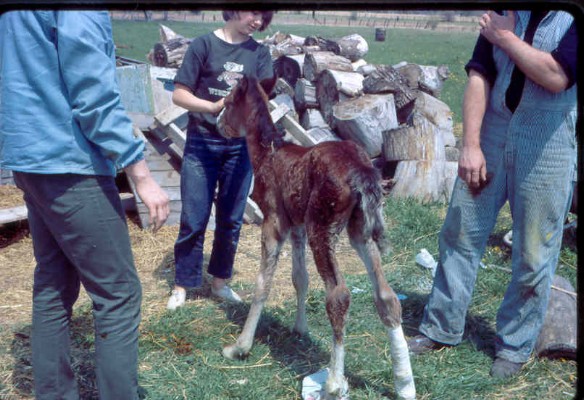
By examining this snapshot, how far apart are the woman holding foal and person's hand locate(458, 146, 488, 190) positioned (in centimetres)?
176

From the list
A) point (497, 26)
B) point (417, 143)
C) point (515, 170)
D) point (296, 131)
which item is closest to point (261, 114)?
point (497, 26)

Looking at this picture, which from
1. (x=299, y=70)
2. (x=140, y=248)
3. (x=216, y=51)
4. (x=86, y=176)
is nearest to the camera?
(x=86, y=176)

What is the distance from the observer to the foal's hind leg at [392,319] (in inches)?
136

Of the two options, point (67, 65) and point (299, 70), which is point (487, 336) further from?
point (299, 70)

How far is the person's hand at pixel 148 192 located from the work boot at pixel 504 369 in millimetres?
2527

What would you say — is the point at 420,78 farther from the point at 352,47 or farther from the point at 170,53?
the point at 170,53

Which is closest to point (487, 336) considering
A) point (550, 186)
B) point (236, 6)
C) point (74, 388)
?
point (550, 186)

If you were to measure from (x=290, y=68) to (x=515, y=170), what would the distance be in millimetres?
7694

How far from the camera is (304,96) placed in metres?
9.77

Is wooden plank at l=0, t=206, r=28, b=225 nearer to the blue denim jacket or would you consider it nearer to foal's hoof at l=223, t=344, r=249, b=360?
foal's hoof at l=223, t=344, r=249, b=360

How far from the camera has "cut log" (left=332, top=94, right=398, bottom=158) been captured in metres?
8.72

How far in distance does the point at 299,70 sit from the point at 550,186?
25.1ft

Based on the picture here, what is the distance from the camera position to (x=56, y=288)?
307 cm

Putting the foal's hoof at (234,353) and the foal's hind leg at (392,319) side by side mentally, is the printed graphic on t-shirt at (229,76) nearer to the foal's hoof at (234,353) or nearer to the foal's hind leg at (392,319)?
the foal's hind leg at (392,319)
